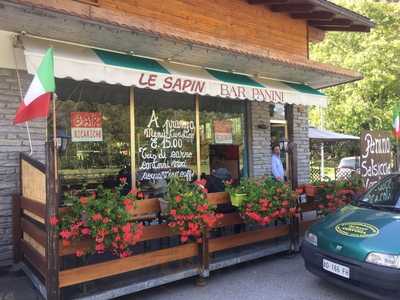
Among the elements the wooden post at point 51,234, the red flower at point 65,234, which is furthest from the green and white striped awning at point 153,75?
the red flower at point 65,234

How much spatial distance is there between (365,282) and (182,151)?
165 inches

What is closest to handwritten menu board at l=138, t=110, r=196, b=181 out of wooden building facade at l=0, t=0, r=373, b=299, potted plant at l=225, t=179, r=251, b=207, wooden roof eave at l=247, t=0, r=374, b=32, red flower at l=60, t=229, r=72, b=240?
wooden building facade at l=0, t=0, r=373, b=299

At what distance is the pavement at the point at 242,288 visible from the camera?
4785 millimetres

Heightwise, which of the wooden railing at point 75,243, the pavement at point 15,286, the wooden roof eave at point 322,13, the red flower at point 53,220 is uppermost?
the wooden roof eave at point 322,13

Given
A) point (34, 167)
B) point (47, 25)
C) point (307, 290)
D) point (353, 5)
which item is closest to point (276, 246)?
point (307, 290)

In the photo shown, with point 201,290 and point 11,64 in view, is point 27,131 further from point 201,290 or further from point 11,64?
point 201,290

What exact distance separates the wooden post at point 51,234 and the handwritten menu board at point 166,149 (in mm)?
2882

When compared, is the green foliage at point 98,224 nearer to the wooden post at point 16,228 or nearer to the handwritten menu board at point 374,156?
the wooden post at point 16,228

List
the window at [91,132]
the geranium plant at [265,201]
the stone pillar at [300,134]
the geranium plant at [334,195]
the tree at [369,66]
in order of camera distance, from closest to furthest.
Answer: the geranium plant at [265,201] < the window at [91,132] < the geranium plant at [334,195] < the stone pillar at [300,134] < the tree at [369,66]

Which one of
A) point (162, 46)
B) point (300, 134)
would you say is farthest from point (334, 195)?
point (162, 46)

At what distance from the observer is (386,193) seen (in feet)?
17.9

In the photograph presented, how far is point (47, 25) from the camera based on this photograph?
4.89 metres

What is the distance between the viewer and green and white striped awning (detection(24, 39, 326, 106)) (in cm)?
490

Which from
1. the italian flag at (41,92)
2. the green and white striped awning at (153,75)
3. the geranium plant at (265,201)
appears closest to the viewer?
the italian flag at (41,92)
